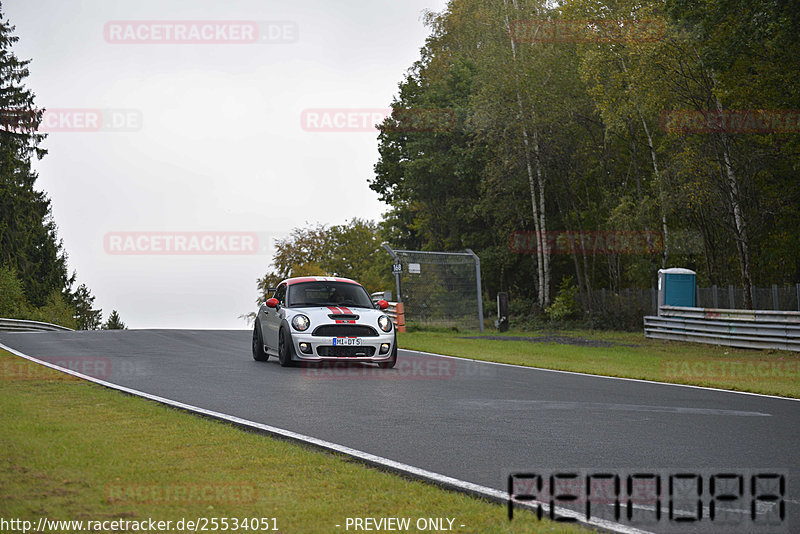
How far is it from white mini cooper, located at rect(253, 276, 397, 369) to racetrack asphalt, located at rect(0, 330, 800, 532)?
336mm

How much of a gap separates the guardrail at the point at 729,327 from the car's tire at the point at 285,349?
1229cm

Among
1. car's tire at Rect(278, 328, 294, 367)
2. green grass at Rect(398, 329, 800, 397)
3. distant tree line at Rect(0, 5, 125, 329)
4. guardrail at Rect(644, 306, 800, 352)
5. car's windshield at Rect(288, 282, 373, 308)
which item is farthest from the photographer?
distant tree line at Rect(0, 5, 125, 329)

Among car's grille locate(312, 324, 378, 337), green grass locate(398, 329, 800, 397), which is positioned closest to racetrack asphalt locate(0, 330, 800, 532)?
car's grille locate(312, 324, 378, 337)

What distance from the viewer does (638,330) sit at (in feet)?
109

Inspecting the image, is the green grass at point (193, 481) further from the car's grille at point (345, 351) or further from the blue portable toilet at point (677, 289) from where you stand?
the blue portable toilet at point (677, 289)

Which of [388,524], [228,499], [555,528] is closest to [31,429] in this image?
[228,499]

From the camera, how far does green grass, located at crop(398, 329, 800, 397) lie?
15.0 m

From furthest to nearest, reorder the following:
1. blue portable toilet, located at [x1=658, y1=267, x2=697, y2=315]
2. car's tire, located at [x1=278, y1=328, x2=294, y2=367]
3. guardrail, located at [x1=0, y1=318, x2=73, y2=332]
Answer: guardrail, located at [x1=0, y1=318, x2=73, y2=332] → blue portable toilet, located at [x1=658, y1=267, x2=697, y2=315] → car's tire, located at [x1=278, y1=328, x2=294, y2=367]

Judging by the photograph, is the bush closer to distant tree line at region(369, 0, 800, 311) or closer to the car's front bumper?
distant tree line at region(369, 0, 800, 311)

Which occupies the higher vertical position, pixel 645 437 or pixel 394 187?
pixel 394 187

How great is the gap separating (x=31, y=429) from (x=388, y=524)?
4544mm

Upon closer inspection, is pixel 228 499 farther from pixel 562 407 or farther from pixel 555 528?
pixel 562 407

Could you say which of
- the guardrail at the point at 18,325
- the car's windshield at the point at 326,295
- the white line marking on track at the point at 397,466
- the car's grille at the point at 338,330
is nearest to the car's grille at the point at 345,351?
the car's grille at the point at 338,330

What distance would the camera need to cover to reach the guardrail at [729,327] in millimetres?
21469
